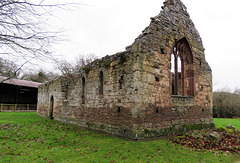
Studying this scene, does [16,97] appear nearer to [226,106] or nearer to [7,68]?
[7,68]

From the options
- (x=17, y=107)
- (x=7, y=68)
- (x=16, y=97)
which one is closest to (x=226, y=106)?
(x=7, y=68)

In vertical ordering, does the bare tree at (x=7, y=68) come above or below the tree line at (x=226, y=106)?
above

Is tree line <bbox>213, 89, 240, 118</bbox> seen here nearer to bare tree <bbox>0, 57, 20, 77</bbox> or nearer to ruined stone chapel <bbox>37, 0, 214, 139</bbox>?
ruined stone chapel <bbox>37, 0, 214, 139</bbox>

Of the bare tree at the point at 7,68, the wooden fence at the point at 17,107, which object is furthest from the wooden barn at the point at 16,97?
the bare tree at the point at 7,68

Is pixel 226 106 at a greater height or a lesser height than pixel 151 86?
lesser

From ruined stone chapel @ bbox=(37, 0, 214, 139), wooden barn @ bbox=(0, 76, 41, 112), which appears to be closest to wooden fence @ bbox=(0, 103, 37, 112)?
wooden barn @ bbox=(0, 76, 41, 112)

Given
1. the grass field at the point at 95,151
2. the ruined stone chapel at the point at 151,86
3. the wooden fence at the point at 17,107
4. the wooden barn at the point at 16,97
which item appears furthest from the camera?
the wooden barn at the point at 16,97

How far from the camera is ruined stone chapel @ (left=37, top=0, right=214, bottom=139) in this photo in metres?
7.83

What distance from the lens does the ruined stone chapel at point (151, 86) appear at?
7.83 metres

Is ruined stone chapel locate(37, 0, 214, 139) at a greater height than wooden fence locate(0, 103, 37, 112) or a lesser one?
greater

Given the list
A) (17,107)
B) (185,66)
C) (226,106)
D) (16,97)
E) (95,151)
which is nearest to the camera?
(95,151)

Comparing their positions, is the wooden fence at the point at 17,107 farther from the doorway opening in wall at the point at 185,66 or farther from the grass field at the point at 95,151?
the doorway opening in wall at the point at 185,66

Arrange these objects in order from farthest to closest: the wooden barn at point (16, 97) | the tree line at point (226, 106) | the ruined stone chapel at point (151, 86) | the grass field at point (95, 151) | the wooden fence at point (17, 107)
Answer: the tree line at point (226, 106), the wooden barn at point (16, 97), the wooden fence at point (17, 107), the ruined stone chapel at point (151, 86), the grass field at point (95, 151)

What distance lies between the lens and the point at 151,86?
26.9 feet
